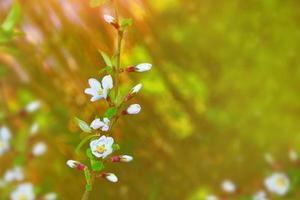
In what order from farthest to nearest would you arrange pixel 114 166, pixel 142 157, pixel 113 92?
1. pixel 142 157
2. pixel 114 166
3. pixel 113 92

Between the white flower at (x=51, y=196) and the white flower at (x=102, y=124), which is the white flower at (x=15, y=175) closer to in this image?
the white flower at (x=51, y=196)

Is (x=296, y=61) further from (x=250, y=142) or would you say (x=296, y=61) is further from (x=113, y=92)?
(x=113, y=92)

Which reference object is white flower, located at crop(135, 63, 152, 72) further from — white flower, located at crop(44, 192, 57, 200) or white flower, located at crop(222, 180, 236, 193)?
white flower, located at crop(222, 180, 236, 193)

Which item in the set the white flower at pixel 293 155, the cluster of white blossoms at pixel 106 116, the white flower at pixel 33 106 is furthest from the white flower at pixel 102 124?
the white flower at pixel 293 155

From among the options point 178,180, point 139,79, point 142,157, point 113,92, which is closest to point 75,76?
point 139,79

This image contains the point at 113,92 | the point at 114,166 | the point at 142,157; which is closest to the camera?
the point at 113,92

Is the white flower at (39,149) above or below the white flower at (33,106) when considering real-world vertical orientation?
below

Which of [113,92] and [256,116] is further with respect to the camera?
[256,116]
